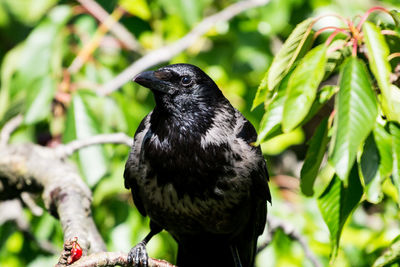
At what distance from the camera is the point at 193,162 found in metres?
2.91

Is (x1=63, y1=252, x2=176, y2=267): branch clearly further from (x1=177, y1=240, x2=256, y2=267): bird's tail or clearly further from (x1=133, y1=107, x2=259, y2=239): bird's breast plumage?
(x1=177, y1=240, x2=256, y2=267): bird's tail

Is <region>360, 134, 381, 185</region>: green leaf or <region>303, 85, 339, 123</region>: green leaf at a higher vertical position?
<region>303, 85, 339, 123</region>: green leaf

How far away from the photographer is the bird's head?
2.94 meters

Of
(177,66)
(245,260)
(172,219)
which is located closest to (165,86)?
(177,66)

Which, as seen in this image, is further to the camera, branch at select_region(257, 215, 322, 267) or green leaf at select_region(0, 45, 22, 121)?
green leaf at select_region(0, 45, 22, 121)

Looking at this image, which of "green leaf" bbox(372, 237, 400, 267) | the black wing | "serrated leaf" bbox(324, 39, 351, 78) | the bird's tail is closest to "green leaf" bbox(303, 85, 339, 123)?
"serrated leaf" bbox(324, 39, 351, 78)

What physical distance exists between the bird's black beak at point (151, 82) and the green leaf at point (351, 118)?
47.8 inches

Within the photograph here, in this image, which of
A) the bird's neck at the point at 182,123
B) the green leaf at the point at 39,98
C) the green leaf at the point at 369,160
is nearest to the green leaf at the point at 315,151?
the green leaf at the point at 369,160

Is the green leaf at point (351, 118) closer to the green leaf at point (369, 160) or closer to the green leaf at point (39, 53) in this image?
the green leaf at point (369, 160)

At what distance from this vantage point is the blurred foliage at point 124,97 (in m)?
3.68

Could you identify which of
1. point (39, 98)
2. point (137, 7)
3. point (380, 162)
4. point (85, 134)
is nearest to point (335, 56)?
point (380, 162)

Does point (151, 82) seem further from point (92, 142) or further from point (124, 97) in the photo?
point (124, 97)

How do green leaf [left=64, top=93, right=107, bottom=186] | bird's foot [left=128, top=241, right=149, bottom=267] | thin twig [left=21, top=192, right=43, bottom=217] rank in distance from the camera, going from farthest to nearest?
thin twig [left=21, top=192, right=43, bottom=217] < green leaf [left=64, top=93, right=107, bottom=186] < bird's foot [left=128, top=241, right=149, bottom=267]

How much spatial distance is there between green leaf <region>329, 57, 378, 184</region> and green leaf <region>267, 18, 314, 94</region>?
285 mm
